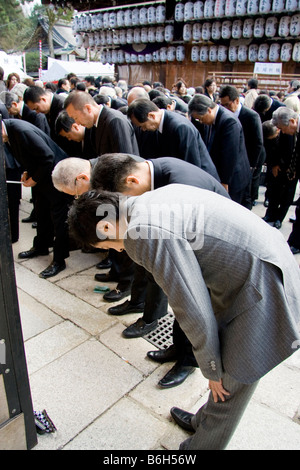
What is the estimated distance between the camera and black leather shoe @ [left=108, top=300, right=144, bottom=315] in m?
2.99

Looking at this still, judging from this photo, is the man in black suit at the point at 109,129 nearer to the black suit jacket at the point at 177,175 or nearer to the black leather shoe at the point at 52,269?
the black leather shoe at the point at 52,269

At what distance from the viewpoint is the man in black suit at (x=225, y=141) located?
11.4 ft

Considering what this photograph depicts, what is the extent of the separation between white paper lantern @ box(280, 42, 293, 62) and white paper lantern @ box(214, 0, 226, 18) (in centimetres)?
243

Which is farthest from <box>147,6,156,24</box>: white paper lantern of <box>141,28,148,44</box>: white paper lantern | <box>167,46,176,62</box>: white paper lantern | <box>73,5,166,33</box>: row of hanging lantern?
<box>167,46,176,62</box>: white paper lantern

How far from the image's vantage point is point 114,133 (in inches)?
126

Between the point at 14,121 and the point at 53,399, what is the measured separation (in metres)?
2.54

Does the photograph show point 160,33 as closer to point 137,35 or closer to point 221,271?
point 137,35

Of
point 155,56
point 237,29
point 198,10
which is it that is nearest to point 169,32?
point 155,56

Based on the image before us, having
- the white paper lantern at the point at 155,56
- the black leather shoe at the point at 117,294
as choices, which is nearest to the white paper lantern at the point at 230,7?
the white paper lantern at the point at 155,56

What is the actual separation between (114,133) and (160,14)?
43.7 ft

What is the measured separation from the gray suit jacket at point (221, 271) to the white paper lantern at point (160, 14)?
15.1 metres

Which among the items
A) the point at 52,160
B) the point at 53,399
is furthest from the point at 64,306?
the point at 52,160

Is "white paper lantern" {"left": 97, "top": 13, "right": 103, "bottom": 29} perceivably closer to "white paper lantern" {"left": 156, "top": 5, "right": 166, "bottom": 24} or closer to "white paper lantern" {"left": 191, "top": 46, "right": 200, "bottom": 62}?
"white paper lantern" {"left": 156, "top": 5, "right": 166, "bottom": 24}

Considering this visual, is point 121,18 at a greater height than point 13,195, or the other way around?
point 121,18
